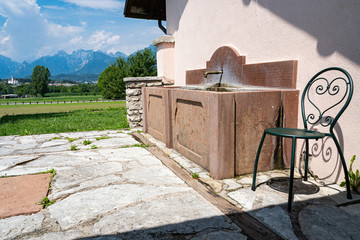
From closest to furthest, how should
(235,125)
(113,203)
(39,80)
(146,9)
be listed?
(113,203) → (235,125) → (146,9) → (39,80)

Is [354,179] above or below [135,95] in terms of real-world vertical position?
below

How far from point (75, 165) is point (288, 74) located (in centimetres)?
301

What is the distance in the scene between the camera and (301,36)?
10.0 ft

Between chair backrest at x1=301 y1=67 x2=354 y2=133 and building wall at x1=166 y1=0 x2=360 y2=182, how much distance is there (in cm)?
8

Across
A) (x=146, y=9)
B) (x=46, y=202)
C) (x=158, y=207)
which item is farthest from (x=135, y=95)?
(x=158, y=207)

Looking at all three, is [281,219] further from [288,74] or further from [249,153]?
[288,74]

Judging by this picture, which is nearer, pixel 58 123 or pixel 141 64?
pixel 58 123

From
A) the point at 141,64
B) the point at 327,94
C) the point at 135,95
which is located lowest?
the point at 135,95

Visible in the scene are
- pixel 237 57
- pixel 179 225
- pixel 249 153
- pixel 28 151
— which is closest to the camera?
pixel 179 225

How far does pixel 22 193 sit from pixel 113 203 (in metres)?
1.05

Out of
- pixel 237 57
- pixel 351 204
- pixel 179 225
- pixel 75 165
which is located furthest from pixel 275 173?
Result: pixel 75 165

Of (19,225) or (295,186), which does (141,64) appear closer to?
(295,186)

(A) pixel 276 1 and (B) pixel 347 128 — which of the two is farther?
(A) pixel 276 1

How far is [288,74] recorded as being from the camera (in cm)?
320
